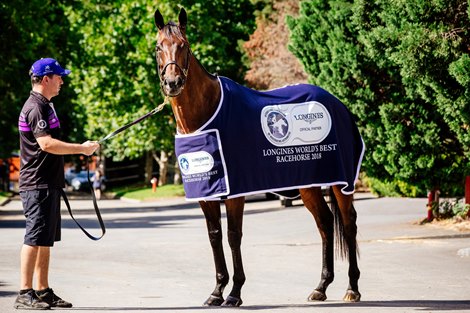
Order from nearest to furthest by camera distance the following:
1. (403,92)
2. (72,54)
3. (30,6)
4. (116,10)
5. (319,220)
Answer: (319,220), (403,92), (30,6), (72,54), (116,10)

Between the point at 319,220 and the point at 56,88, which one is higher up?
the point at 56,88

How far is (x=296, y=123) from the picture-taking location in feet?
37.4

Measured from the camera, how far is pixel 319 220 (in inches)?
479

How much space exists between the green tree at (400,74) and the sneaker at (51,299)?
29.7ft

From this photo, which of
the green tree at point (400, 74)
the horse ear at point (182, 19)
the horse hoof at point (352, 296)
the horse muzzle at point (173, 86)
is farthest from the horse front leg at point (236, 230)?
the green tree at point (400, 74)

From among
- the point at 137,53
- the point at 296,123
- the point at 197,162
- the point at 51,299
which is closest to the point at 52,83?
the point at 197,162

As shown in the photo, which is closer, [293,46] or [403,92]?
[403,92]

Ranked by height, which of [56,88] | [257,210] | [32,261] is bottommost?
[257,210]

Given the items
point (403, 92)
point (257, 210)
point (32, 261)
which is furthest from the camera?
point (257, 210)

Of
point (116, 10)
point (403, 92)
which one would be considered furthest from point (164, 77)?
point (116, 10)

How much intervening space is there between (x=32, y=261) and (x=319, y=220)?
11.7 feet

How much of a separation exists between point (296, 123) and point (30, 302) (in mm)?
3442

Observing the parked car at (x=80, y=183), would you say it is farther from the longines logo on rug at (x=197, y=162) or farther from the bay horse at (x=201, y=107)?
the longines logo on rug at (x=197, y=162)

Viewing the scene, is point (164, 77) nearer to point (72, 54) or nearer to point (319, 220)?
point (319, 220)
